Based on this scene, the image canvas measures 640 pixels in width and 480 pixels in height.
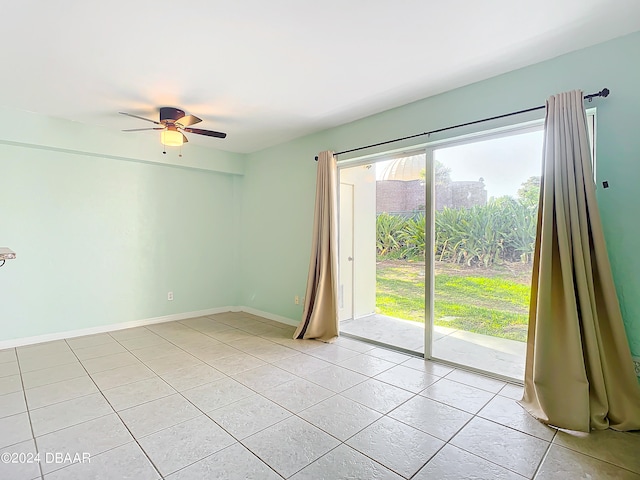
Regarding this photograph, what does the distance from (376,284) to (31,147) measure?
4362 millimetres

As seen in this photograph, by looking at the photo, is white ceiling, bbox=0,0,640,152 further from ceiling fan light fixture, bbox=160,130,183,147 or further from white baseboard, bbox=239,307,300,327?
white baseboard, bbox=239,307,300,327

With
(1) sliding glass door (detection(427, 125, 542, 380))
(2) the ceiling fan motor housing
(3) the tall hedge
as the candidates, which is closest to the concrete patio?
(1) sliding glass door (detection(427, 125, 542, 380))

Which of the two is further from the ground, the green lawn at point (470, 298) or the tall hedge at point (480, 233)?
the tall hedge at point (480, 233)

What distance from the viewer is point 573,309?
2.25 metres

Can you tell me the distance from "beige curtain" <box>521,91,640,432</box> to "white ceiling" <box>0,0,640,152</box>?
600 mm

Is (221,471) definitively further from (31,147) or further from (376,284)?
(31,147)

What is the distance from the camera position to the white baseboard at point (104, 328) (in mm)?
3829

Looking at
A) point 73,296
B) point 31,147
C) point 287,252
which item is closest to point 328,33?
point 287,252

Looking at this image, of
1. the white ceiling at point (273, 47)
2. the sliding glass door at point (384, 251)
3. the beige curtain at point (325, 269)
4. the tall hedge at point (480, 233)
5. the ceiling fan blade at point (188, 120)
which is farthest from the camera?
the beige curtain at point (325, 269)

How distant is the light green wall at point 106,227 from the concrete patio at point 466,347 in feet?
9.09

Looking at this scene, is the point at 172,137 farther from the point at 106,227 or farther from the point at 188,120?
the point at 106,227

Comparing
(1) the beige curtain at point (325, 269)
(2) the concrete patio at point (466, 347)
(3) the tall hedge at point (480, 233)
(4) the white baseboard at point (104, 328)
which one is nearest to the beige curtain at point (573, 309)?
(3) the tall hedge at point (480, 233)

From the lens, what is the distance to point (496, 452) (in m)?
1.94

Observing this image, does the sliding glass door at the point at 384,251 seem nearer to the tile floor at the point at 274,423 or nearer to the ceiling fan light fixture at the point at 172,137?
the tile floor at the point at 274,423
